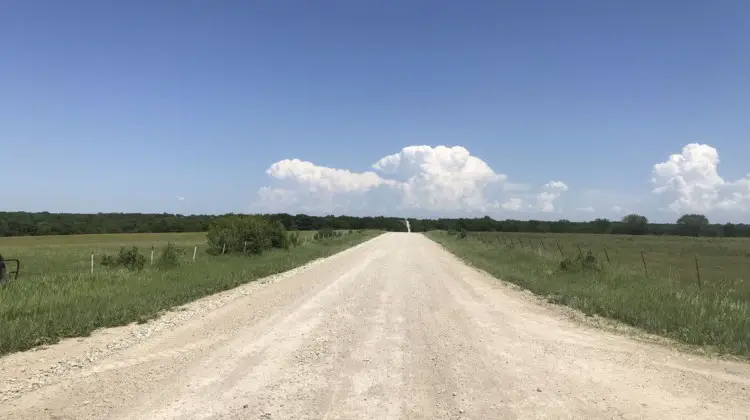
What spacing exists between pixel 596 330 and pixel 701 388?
149 inches

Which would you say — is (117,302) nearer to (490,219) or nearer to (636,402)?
(636,402)

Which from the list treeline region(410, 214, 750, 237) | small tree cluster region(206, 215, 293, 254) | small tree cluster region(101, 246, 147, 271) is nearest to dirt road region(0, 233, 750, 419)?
small tree cluster region(101, 246, 147, 271)

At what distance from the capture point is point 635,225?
13988cm

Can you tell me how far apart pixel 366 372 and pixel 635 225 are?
494 ft

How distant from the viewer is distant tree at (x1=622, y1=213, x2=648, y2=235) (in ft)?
443

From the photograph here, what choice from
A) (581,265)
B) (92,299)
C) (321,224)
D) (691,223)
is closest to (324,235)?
(581,265)

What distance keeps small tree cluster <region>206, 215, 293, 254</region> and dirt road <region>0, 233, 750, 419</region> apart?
20778 mm

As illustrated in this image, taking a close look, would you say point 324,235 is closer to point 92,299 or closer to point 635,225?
point 92,299

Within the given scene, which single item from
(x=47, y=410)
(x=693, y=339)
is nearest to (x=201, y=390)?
(x=47, y=410)

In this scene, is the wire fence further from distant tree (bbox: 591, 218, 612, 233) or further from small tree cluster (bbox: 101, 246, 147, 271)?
distant tree (bbox: 591, 218, 612, 233)

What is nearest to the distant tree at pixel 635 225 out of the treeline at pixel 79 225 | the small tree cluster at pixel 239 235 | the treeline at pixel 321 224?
the treeline at pixel 321 224

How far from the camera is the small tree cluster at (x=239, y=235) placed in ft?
104

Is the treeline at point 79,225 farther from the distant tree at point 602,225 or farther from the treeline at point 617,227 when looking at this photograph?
the distant tree at point 602,225

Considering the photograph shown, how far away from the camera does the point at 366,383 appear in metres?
6.21
